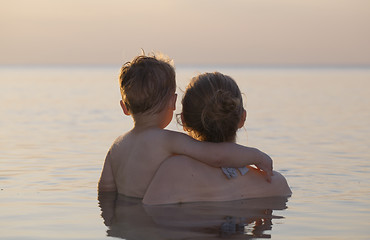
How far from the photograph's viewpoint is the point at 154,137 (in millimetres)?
4758

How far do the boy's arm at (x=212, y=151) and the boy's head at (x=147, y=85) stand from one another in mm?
277

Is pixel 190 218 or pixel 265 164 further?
pixel 265 164

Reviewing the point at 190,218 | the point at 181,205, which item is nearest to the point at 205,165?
the point at 181,205

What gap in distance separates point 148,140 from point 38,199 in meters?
1.15

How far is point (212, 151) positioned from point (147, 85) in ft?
2.31

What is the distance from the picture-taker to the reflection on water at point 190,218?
3.86 metres

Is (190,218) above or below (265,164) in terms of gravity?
below

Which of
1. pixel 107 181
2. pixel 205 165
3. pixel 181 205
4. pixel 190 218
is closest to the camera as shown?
pixel 190 218

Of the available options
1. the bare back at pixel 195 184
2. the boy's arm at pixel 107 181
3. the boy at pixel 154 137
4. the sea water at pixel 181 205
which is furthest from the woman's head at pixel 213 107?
the boy's arm at pixel 107 181

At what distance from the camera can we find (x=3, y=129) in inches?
469

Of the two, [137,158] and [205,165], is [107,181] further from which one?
[205,165]

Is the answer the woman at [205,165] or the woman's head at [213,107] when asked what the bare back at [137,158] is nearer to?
the woman at [205,165]

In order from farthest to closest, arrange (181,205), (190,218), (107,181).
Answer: (107,181), (181,205), (190,218)

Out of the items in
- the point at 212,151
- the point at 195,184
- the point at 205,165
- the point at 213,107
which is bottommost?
the point at 195,184
